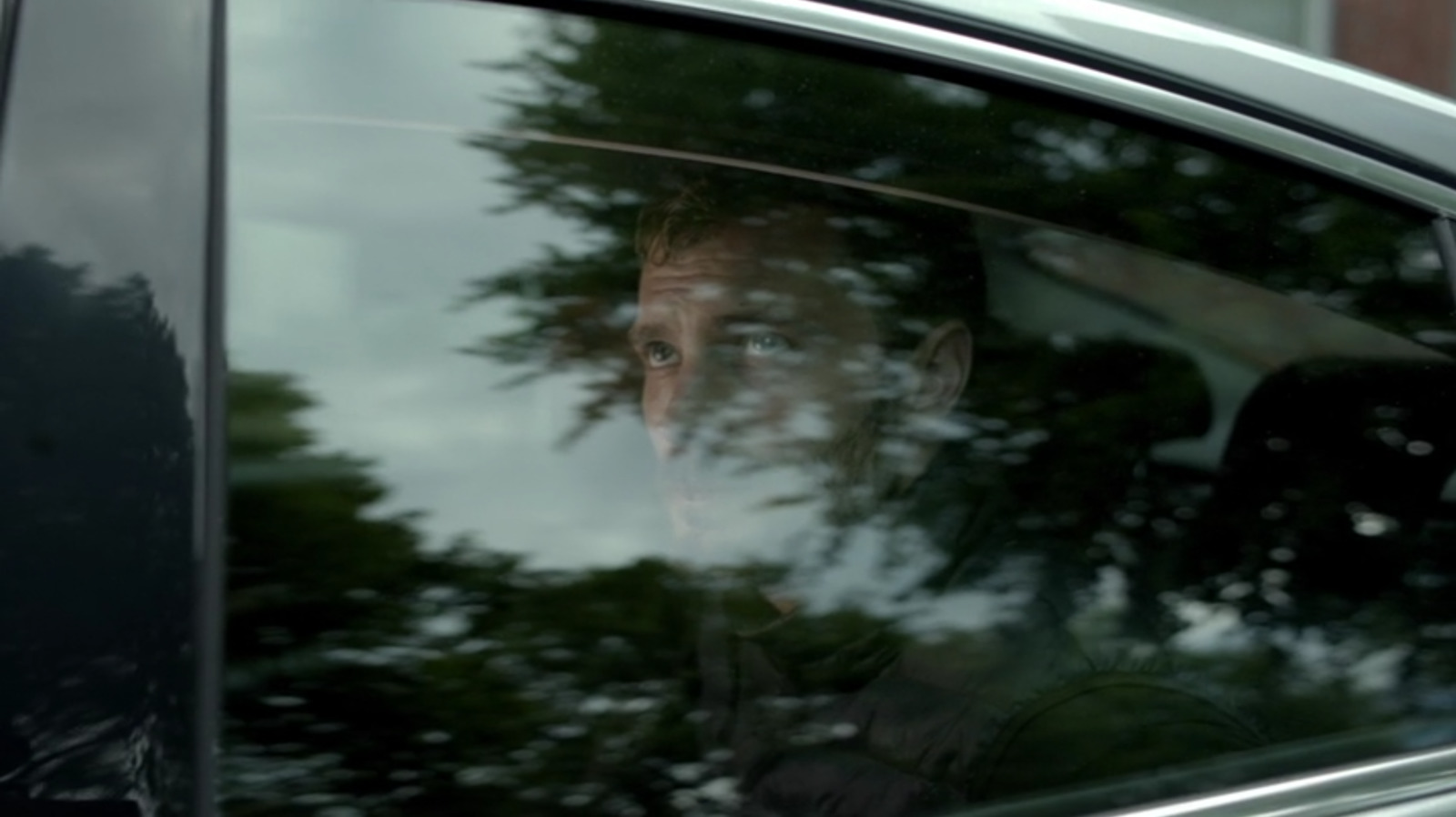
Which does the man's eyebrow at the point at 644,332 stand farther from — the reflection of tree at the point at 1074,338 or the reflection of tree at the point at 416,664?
the reflection of tree at the point at 416,664

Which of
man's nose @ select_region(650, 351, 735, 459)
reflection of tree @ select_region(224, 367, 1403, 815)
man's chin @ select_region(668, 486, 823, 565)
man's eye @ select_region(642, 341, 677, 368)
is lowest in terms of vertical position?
reflection of tree @ select_region(224, 367, 1403, 815)

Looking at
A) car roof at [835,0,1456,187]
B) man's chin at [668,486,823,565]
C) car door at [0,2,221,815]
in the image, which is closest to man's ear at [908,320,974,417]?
man's chin at [668,486,823,565]

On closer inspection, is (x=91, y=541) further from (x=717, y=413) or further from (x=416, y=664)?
(x=717, y=413)

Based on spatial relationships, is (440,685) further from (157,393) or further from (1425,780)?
(1425,780)

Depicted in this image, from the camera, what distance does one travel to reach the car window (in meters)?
1.31

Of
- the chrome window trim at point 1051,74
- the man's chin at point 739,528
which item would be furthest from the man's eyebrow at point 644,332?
the chrome window trim at point 1051,74

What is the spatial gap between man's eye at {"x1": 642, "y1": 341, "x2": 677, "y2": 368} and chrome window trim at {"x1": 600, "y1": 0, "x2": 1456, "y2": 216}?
23cm

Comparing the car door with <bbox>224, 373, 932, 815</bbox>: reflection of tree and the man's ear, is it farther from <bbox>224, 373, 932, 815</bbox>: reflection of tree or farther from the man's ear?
the man's ear

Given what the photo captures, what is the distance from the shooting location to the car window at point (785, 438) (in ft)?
4.30

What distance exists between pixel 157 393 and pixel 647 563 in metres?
0.35

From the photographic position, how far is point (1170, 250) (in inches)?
60.7

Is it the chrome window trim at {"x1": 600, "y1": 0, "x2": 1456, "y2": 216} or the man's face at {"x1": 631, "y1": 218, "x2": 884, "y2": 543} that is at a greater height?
the chrome window trim at {"x1": 600, "y1": 0, "x2": 1456, "y2": 216}

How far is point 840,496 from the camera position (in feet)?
4.78

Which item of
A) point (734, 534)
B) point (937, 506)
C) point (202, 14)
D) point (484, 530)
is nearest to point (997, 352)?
point (937, 506)
